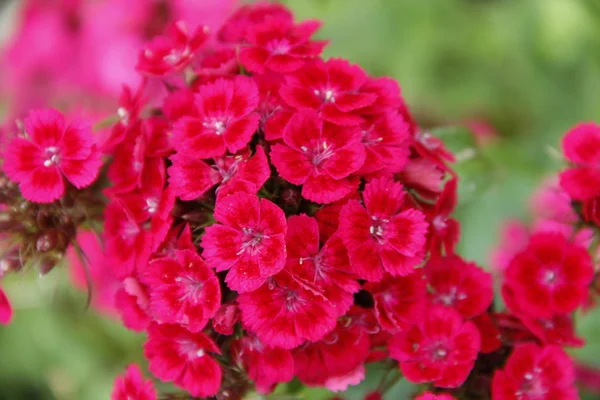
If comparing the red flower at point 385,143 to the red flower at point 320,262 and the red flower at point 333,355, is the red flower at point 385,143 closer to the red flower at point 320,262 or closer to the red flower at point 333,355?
the red flower at point 320,262

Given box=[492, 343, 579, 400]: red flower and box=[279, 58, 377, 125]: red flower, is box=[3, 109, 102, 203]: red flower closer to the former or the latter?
box=[279, 58, 377, 125]: red flower

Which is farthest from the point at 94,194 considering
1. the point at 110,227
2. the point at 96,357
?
the point at 96,357

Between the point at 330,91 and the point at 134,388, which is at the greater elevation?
the point at 330,91

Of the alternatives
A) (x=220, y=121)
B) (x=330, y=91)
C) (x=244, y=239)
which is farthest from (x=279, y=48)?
(x=244, y=239)

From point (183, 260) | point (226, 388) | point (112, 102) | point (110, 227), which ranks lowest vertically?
point (112, 102)

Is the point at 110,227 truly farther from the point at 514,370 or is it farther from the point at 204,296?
the point at 514,370

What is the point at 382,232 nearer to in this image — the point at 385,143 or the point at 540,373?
the point at 385,143

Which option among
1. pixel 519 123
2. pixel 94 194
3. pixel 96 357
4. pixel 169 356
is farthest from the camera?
pixel 519 123
